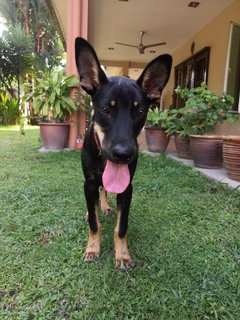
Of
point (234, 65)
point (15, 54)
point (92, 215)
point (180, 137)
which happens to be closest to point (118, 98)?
point (92, 215)

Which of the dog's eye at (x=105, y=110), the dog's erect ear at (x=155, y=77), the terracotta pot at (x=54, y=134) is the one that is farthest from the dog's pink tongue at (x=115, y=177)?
the terracotta pot at (x=54, y=134)

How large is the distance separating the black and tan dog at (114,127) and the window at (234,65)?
423 centimetres

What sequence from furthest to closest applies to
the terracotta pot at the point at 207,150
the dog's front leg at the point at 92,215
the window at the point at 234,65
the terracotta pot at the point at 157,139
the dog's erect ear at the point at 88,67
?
the terracotta pot at the point at 157,139 < the window at the point at 234,65 < the terracotta pot at the point at 207,150 < the dog's front leg at the point at 92,215 < the dog's erect ear at the point at 88,67

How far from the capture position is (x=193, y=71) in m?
8.66

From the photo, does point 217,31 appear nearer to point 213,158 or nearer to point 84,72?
point 213,158

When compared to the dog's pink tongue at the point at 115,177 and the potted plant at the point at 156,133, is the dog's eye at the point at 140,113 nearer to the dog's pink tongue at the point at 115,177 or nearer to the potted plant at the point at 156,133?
the dog's pink tongue at the point at 115,177

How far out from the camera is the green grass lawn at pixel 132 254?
1.50 m

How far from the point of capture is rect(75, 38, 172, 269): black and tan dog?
1.62m

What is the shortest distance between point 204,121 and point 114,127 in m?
3.34

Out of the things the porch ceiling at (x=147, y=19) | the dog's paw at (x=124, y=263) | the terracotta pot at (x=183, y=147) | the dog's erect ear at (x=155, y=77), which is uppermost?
the porch ceiling at (x=147, y=19)

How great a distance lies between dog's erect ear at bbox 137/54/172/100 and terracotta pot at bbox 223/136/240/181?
5.82 feet

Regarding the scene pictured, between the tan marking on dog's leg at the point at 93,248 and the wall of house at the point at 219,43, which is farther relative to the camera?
the wall of house at the point at 219,43

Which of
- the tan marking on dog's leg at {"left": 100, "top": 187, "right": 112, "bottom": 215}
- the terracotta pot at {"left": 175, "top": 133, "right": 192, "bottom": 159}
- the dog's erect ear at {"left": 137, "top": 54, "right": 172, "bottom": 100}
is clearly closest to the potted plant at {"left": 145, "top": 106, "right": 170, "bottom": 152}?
the terracotta pot at {"left": 175, "top": 133, "right": 192, "bottom": 159}

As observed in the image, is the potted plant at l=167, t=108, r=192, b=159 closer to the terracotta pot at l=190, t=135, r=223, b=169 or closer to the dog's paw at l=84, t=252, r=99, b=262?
the terracotta pot at l=190, t=135, r=223, b=169
